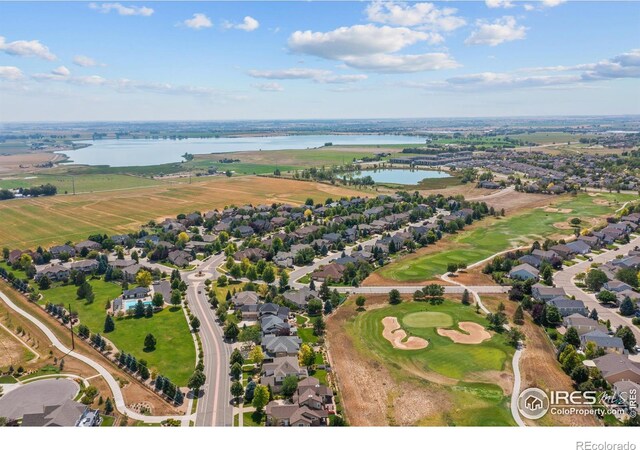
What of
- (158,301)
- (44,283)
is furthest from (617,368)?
(44,283)

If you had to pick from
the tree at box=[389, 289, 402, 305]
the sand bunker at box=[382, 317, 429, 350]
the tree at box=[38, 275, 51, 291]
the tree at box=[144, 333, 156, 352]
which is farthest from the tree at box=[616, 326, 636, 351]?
the tree at box=[38, 275, 51, 291]

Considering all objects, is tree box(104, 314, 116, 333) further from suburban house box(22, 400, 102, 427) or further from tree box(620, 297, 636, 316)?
tree box(620, 297, 636, 316)

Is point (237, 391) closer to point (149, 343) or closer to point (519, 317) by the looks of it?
point (149, 343)

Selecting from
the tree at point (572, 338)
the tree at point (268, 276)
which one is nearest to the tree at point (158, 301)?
the tree at point (268, 276)

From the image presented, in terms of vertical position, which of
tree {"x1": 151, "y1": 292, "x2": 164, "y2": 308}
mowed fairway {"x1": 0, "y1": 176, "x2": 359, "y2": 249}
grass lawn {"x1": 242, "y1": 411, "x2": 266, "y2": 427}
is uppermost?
mowed fairway {"x1": 0, "y1": 176, "x2": 359, "y2": 249}

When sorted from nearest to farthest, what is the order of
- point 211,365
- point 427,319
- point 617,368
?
point 617,368 < point 211,365 < point 427,319

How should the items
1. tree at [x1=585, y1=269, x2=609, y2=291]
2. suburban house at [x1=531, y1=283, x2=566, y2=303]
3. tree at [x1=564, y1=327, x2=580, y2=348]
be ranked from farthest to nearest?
tree at [x1=585, y1=269, x2=609, y2=291], suburban house at [x1=531, y1=283, x2=566, y2=303], tree at [x1=564, y1=327, x2=580, y2=348]

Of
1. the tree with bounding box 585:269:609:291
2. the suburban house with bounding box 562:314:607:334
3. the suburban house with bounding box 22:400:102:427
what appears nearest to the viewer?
the suburban house with bounding box 22:400:102:427
